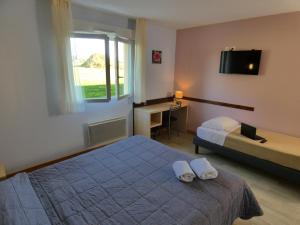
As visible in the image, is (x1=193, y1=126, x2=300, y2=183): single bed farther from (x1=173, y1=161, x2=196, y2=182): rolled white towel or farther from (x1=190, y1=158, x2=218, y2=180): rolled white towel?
(x1=173, y1=161, x2=196, y2=182): rolled white towel

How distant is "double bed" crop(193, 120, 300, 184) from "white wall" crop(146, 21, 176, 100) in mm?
1436

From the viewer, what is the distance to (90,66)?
9.71ft

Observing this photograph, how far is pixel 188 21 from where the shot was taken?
3383 mm

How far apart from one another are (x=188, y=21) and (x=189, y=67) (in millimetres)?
986

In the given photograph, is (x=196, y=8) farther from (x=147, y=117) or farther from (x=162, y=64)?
(x=147, y=117)

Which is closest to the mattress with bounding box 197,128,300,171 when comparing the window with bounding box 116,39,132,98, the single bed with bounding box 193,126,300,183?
the single bed with bounding box 193,126,300,183

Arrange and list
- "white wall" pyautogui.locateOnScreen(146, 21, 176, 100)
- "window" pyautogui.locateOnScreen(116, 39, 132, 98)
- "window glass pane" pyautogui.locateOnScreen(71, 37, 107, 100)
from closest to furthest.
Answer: "window glass pane" pyautogui.locateOnScreen(71, 37, 107, 100)
"window" pyautogui.locateOnScreen(116, 39, 132, 98)
"white wall" pyautogui.locateOnScreen(146, 21, 176, 100)

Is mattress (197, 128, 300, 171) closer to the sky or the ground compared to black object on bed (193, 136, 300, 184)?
closer to the sky

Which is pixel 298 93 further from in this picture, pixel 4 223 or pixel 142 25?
pixel 4 223

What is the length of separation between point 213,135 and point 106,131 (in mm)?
1847

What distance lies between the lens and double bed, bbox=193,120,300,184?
2.35 metres

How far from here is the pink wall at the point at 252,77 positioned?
284cm

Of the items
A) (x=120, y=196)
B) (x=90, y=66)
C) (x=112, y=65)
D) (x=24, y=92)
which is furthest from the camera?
(x=112, y=65)

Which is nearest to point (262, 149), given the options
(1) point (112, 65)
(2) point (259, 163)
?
(2) point (259, 163)
